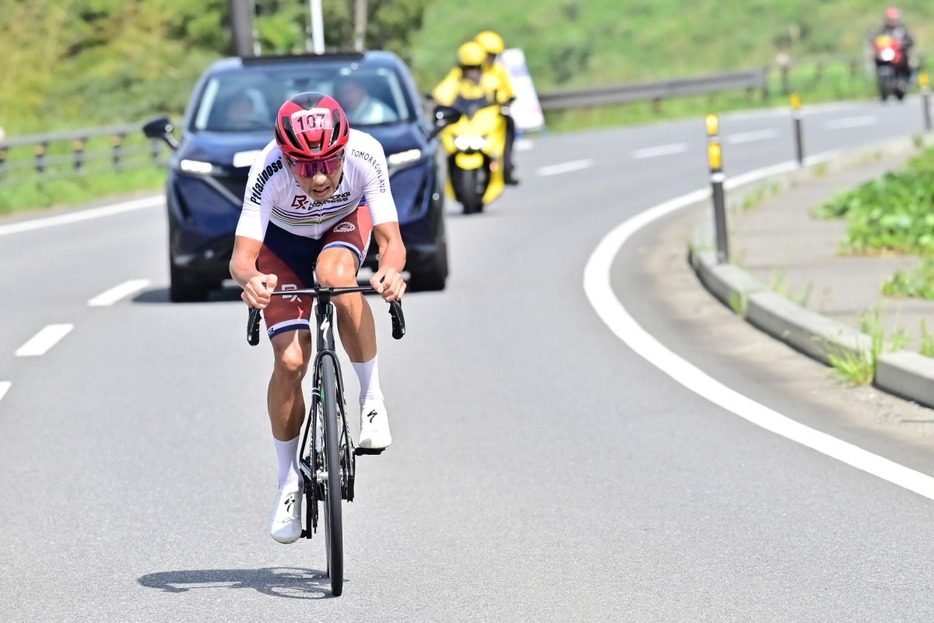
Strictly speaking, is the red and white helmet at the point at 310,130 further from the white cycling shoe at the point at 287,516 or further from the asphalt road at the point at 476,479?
the asphalt road at the point at 476,479

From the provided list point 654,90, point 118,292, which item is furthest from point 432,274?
point 654,90

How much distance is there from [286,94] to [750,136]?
19.8m

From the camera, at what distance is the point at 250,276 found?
21.0 feet

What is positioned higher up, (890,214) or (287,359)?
(287,359)

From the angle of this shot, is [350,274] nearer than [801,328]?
Yes

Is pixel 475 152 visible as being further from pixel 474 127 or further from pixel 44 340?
pixel 44 340

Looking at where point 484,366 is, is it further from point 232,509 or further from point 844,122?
point 844,122

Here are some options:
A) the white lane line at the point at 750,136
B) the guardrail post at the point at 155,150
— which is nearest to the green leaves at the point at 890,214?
the white lane line at the point at 750,136

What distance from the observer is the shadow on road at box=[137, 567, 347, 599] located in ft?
21.5

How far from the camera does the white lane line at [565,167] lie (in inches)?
1103

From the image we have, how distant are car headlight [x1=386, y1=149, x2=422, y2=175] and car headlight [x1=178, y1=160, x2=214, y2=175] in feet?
4.01

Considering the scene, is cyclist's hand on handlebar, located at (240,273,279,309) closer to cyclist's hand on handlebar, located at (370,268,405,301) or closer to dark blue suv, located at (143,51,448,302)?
cyclist's hand on handlebar, located at (370,268,405,301)

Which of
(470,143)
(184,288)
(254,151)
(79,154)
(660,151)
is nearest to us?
(254,151)

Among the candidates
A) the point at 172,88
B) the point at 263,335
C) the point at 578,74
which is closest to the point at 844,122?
the point at 172,88
